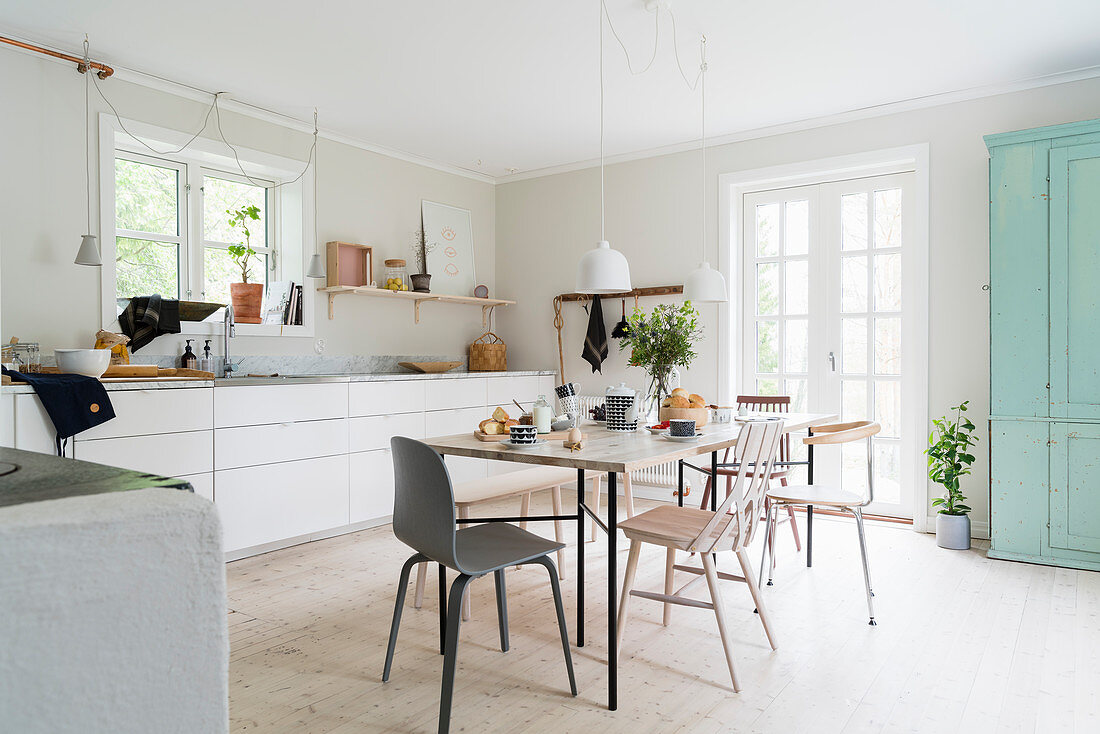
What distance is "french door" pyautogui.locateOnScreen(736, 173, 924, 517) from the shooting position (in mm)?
4539

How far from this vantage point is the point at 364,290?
4.75 meters

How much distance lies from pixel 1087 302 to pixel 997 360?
0.47m

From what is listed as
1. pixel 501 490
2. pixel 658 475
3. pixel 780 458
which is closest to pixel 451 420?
pixel 658 475

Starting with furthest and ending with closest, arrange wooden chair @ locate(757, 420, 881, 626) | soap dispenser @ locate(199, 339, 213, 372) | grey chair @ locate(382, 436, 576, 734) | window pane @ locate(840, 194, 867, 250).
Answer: window pane @ locate(840, 194, 867, 250) → soap dispenser @ locate(199, 339, 213, 372) → wooden chair @ locate(757, 420, 881, 626) → grey chair @ locate(382, 436, 576, 734)

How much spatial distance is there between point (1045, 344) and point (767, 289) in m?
1.77

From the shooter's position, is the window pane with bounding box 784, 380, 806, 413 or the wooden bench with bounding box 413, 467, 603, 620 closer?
the wooden bench with bounding box 413, 467, 603, 620

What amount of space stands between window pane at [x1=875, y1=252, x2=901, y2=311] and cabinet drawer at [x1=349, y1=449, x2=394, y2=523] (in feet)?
10.6

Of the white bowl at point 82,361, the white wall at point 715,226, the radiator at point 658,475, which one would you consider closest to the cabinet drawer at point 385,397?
the radiator at point 658,475

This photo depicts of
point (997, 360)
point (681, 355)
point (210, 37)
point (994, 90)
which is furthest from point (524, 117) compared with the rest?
point (997, 360)

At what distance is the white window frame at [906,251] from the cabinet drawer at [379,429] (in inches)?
82.9

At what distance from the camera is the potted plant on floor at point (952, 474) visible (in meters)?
3.90

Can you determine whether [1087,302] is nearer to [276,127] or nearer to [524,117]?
[524,117]

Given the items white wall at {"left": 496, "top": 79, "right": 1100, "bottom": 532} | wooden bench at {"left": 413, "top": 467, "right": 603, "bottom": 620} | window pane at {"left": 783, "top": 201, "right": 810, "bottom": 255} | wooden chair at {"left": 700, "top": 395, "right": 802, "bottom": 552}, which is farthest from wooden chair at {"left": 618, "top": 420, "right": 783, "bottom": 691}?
window pane at {"left": 783, "top": 201, "right": 810, "bottom": 255}

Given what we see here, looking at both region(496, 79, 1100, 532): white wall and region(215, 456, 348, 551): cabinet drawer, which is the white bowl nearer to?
region(215, 456, 348, 551): cabinet drawer
